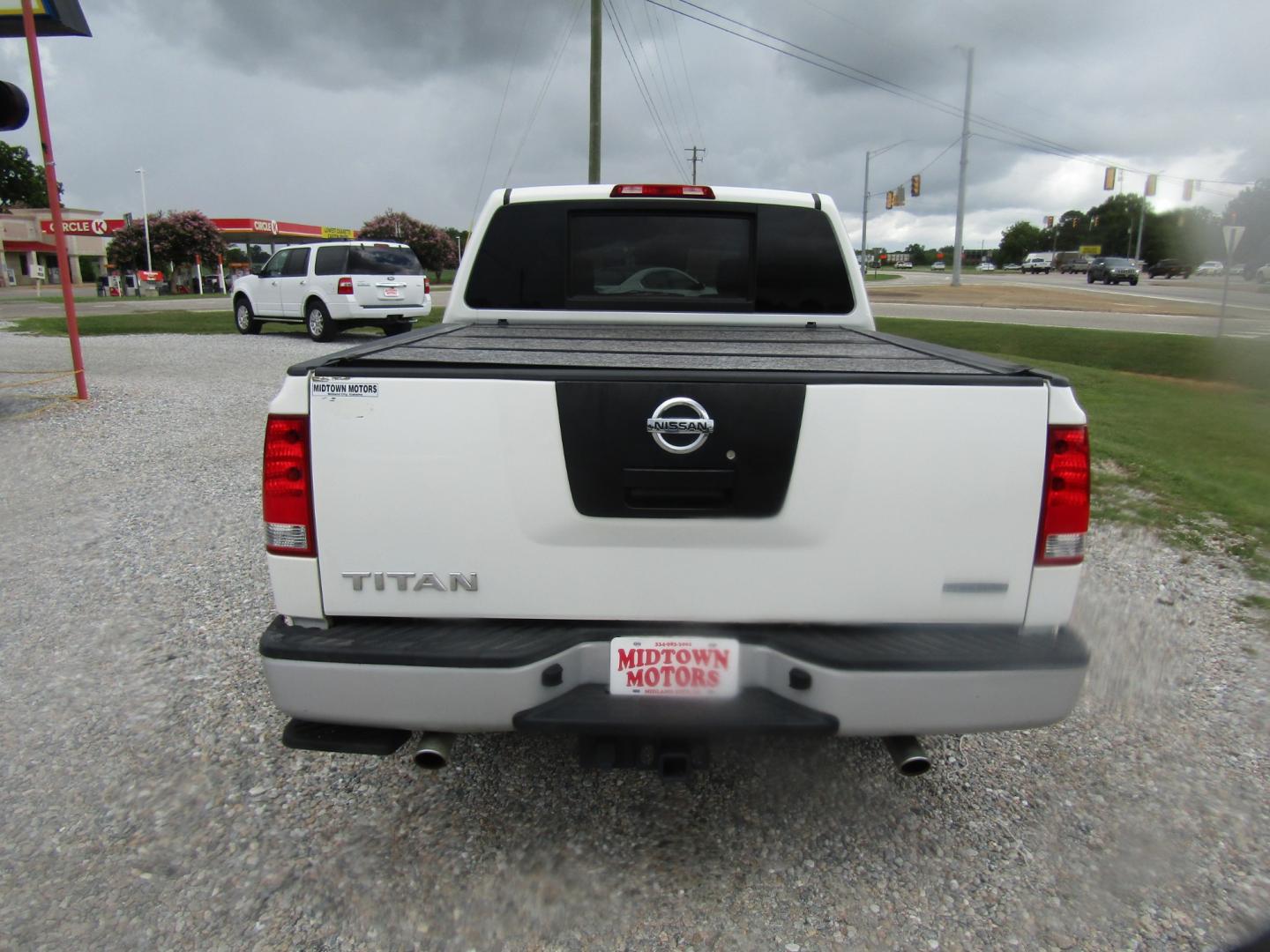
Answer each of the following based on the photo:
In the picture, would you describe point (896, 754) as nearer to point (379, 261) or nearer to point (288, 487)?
point (288, 487)

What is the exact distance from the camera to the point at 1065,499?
7.32 feet

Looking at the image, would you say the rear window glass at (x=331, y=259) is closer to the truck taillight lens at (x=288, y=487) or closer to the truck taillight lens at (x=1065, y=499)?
the truck taillight lens at (x=288, y=487)

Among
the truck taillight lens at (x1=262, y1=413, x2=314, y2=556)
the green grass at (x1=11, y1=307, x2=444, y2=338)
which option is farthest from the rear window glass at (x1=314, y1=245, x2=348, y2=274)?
the truck taillight lens at (x1=262, y1=413, x2=314, y2=556)

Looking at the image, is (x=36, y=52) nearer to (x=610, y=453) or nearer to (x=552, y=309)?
(x=552, y=309)

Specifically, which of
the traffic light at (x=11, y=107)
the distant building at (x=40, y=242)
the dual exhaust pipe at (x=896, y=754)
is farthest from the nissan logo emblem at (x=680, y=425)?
the distant building at (x=40, y=242)

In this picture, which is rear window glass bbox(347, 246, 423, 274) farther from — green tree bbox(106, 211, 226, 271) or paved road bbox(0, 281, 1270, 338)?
green tree bbox(106, 211, 226, 271)

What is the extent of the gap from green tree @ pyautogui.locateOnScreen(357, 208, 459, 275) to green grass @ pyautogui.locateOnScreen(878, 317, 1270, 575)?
5971cm

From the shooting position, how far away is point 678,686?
7.43 feet

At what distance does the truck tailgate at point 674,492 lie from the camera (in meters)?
2.18

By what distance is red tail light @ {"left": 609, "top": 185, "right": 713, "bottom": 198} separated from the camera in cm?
419

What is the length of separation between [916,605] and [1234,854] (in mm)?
1403

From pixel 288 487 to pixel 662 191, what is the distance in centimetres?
261

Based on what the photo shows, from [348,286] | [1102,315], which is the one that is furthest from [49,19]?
[1102,315]

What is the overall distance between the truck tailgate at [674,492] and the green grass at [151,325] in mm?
17191
